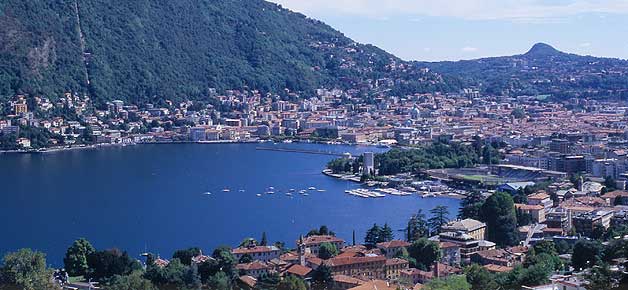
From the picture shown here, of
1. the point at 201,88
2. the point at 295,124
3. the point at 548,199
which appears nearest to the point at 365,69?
the point at 201,88

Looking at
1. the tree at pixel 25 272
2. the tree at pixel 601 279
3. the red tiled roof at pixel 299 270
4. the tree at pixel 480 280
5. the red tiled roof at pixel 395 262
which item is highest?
the tree at pixel 601 279

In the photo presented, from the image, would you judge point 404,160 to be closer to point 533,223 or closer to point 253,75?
point 533,223

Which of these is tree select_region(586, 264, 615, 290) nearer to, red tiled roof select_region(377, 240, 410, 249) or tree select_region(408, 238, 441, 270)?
tree select_region(408, 238, 441, 270)

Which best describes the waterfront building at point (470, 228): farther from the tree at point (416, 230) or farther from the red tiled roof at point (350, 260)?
the red tiled roof at point (350, 260)

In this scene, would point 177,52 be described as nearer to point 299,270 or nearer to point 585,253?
point 299,270

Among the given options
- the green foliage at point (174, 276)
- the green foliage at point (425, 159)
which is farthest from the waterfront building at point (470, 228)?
the green foliage at point (425, 159)

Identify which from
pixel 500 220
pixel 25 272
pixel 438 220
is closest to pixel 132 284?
pixel 25 272
